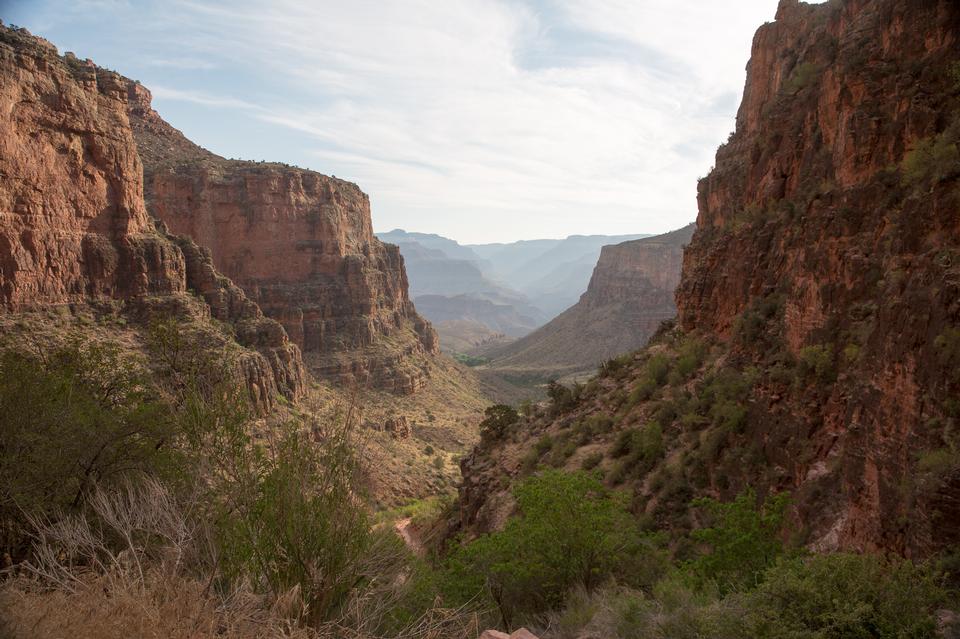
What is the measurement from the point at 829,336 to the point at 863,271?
1580 millimetres

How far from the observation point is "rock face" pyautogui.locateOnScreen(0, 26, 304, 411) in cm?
3216

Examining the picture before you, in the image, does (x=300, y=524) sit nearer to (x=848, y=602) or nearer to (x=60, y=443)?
(x=60, y=443)

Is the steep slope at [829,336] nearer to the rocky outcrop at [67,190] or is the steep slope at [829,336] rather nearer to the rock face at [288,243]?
the rocky outcrop at [67,190]

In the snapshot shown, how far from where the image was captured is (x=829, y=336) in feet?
43.8

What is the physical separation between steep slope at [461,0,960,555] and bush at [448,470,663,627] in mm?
3231

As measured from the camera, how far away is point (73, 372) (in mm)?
15227

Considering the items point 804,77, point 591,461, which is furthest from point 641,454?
point 804,77

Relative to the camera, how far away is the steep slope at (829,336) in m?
→ 8.70

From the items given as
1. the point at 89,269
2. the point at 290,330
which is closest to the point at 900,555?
the point at 89,269

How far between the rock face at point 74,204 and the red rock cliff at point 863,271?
28062 millimetres

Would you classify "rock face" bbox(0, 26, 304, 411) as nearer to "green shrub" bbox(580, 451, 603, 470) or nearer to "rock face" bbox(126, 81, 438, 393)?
"green shrub" bbox(580, 451, 603, 470)

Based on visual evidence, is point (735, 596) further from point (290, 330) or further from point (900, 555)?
point (290, 330)

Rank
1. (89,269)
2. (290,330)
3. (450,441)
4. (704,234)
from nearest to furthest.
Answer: (704,234)
(89,269)
(450,441)
(290,330)

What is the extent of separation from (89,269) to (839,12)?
41454 mm
